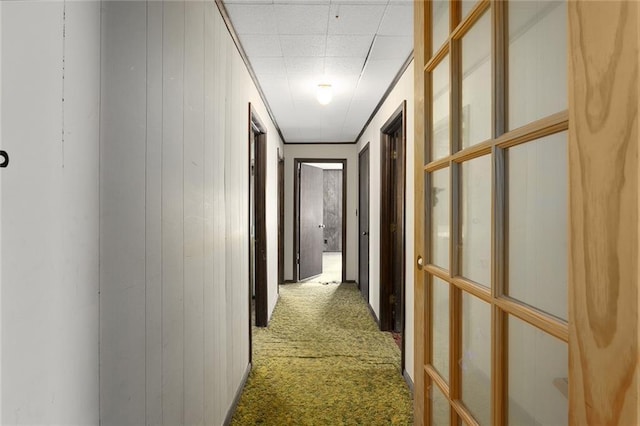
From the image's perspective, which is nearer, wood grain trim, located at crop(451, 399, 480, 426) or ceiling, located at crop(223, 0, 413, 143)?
wood grain trim, located at crop(451, 399, 480, 426)

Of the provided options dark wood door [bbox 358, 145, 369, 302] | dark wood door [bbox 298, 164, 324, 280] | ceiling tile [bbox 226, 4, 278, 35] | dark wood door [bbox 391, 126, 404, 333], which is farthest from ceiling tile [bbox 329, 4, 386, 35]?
dark wood door [bbox 298, 164, 324, 280]

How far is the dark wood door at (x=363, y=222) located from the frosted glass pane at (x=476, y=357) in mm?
3724

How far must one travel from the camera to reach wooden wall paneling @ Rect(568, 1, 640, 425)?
0.51 meters

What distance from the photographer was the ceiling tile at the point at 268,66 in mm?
2686

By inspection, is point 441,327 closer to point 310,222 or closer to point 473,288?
point 473,288

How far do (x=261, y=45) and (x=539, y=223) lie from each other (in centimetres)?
212

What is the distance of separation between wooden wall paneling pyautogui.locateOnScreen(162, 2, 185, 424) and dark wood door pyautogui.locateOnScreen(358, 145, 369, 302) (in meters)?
3.55

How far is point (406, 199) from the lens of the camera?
2828 mm

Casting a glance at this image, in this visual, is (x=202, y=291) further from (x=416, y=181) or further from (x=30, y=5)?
(x=30, y=5)

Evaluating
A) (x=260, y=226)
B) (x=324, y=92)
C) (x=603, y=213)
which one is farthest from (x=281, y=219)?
(x=603, y=213)

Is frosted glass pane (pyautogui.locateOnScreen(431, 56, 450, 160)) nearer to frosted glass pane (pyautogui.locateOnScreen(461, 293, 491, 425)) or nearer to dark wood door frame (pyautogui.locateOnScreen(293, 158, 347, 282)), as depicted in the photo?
frosted glass pane (pyautogui.locateOnScreen(461, 293, 491, 425))

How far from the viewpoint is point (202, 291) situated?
1686 mm

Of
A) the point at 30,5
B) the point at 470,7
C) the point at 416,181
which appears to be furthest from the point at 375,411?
the point at 30,5

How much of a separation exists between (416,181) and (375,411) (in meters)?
1.57
